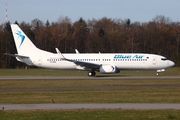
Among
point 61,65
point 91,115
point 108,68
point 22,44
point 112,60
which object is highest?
point 22,44

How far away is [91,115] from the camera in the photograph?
16.1 meters

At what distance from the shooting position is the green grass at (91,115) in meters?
15.5

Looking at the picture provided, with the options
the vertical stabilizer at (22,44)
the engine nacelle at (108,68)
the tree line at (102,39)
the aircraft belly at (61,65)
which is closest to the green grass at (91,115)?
the engine nacelle at (108,68)

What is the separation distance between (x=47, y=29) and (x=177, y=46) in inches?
1626

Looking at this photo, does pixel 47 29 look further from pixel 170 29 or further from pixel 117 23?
pixel 170 29

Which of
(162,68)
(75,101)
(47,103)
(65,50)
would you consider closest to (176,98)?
(75,101)

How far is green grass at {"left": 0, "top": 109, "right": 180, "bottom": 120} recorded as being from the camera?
15469 mm

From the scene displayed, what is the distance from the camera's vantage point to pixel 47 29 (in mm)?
124125

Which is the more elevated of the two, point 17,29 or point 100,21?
point 100,21

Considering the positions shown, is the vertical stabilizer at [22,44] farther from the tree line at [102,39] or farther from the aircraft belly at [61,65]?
the tree line at [102,39]

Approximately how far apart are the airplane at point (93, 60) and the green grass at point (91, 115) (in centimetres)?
3244

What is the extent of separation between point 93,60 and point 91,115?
3617 cm

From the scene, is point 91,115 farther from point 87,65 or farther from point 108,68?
point 87,65

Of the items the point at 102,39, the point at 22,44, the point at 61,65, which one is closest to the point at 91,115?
the point at 61,65
